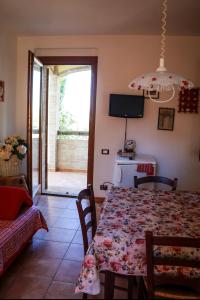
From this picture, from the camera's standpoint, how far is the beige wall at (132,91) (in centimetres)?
409

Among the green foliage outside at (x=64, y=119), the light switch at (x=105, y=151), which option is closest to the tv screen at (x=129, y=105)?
the light switch at (x=105, y=151)

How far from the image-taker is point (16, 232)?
8.01 ft

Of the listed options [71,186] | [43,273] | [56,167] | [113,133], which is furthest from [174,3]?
[56,167]

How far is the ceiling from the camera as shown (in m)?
3.03

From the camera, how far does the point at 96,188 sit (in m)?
4.51

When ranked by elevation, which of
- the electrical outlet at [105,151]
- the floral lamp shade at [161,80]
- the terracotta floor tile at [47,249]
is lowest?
the terracotta floor tile at [47,249]

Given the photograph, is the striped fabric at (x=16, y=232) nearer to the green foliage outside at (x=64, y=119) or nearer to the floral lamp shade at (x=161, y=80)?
the floral lamp shade at (x=161, y=80)

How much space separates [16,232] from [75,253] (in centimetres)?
71

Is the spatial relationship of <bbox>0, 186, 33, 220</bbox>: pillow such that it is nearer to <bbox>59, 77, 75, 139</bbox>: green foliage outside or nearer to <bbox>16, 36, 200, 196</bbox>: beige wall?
<bbox>16, 36, 200, 196</bbox>: beige wall

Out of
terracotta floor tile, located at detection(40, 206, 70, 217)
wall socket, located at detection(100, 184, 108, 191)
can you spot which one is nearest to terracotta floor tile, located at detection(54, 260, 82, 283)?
terracotta floor tile, located at detection(40, 206, 70, 217)

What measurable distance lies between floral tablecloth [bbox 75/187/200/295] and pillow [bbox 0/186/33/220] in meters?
0.99

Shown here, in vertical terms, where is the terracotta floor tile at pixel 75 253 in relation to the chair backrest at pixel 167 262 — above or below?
below

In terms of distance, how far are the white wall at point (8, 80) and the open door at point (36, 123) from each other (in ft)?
1.14

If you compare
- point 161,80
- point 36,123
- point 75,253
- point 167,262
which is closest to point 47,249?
point 75,253
